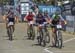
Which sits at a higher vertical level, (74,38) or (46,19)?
(46,19)

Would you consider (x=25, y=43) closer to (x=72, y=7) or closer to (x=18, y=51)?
(x=18, y=51)

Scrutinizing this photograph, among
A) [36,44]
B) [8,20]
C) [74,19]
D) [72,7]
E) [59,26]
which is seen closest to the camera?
[59,26]

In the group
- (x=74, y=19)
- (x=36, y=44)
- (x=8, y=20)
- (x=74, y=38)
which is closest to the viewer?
(x=36, y=44)

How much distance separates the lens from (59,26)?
20109mm

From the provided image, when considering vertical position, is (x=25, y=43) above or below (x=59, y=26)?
below

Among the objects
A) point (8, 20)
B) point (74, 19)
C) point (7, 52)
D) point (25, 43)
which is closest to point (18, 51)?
point (7, 52)

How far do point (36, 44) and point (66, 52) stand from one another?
12.8 ft

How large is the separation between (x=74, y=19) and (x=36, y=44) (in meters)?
8.01

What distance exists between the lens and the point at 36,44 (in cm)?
2269

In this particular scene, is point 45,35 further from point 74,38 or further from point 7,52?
point 74,38

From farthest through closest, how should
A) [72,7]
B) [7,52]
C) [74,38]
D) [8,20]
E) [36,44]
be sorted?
1. [72,7]
2. [74,38]
3. [8,20]
4. [36,44]
5. [7,52]

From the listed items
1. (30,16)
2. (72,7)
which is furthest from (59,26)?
(72,7)

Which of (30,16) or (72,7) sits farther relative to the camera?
(72,7)

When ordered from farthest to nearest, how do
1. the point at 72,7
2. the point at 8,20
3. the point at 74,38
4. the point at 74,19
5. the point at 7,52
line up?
the point at 72,7, the point at 74,19, the point at 74,38, the point at 8,20, the point at 7,52
